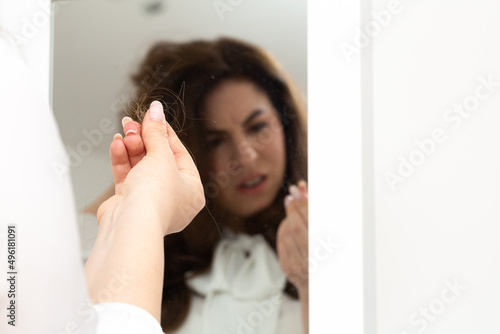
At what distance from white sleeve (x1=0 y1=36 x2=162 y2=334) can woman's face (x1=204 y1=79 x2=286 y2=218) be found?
374 millimetres

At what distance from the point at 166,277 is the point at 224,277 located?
0.29 feet

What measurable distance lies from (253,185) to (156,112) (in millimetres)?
189

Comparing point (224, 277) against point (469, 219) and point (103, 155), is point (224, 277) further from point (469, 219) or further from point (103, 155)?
point (469, 219)

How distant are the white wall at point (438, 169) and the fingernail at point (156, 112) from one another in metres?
0.33

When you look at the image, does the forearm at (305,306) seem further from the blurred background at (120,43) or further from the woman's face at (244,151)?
the blurred background at (120,43)

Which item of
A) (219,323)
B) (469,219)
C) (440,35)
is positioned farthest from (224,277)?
(440,35)

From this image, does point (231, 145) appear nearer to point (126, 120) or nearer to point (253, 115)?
point (253, 115)

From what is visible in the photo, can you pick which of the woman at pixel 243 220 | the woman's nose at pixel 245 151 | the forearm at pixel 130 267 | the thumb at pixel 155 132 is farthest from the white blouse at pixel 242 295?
the forearm at pixel 130 267

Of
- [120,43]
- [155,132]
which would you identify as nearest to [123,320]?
[155,132]

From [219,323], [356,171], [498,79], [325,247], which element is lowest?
[219,323]

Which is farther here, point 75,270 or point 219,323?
point 219,323

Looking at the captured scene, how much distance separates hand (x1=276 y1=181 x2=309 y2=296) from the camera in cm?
79

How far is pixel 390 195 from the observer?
80cm

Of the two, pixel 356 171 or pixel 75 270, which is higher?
pixel 356 171
